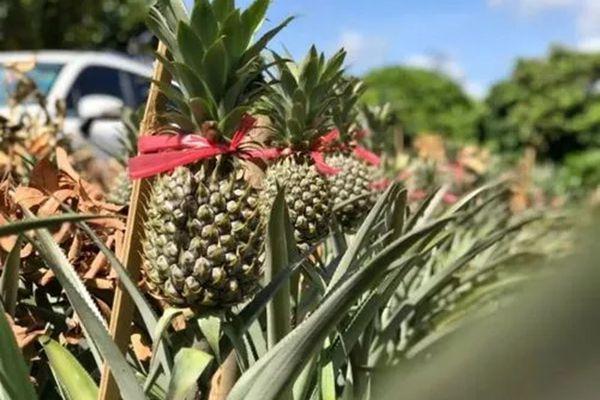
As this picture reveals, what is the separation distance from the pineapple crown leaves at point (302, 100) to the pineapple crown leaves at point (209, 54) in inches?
18.5

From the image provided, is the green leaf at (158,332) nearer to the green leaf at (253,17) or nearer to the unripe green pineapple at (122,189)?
the green leaf at (253,17)

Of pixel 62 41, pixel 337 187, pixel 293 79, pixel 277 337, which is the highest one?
pixel 62 41

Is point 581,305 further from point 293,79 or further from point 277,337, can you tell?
point 293,79

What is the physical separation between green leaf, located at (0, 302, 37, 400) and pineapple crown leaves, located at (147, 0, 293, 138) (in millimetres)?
350

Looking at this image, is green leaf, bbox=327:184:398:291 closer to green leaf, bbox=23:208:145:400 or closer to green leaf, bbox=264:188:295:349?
green leaf, bbox=264:188:295:349

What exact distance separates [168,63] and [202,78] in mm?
48

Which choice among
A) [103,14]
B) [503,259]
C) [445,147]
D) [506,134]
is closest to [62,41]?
[103,14]

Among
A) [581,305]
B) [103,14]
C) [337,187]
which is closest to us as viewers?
[581,305]

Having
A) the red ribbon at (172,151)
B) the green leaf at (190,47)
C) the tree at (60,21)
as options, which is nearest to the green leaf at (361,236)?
the red ribbon at (172,151)

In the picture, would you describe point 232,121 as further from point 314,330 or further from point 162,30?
point 314,330

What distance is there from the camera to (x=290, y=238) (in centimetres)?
141

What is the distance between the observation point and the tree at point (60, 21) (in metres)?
19.4

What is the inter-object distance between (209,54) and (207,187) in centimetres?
17

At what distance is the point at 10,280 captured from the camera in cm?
140
